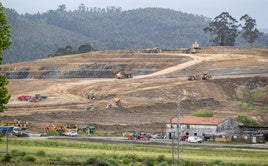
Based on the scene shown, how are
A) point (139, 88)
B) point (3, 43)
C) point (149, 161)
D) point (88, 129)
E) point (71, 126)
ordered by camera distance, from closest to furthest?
point (3, 43) < point (149, 161) < point (88, 129) < point (71, 126) < point (139, 88)

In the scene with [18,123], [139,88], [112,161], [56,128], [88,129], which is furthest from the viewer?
[139,88]

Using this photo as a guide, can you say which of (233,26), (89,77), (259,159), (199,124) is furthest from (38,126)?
(233,26)

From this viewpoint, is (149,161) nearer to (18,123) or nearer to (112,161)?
(112,161)

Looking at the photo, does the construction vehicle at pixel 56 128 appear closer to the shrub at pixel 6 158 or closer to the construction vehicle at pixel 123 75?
the shrub at pixel 6 158

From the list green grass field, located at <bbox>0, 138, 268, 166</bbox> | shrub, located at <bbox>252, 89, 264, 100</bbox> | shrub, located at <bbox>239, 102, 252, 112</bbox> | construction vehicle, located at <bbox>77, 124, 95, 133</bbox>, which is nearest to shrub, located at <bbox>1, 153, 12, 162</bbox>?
green grass field, located at <bbox>0, 138, 268, 166</bbox>

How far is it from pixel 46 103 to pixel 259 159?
1779 inches

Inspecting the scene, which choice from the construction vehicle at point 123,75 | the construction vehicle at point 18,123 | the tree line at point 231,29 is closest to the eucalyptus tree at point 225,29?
the tree line at point 231,29

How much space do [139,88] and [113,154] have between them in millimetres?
47446

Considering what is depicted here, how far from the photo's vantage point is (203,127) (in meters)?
60.5

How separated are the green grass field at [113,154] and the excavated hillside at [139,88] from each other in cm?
1728

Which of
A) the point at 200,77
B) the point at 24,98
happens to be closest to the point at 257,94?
the point at 200,77

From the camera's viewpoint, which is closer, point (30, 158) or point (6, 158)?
point (6, 158)

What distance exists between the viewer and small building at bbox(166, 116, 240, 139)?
6025 cm

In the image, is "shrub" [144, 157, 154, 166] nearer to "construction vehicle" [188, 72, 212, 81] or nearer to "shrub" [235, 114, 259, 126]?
"shrub" [235, 114, 259, 126]
